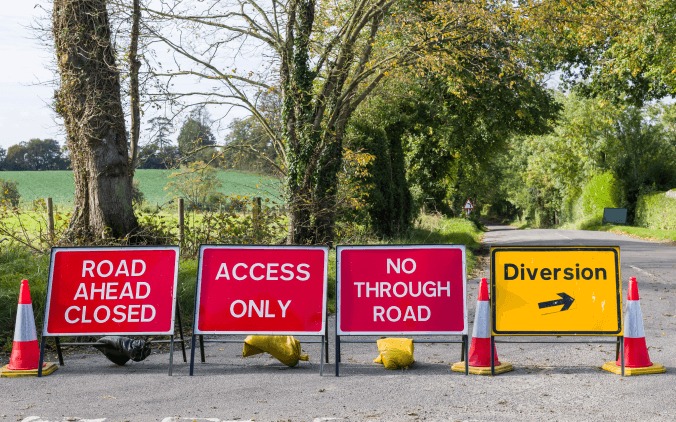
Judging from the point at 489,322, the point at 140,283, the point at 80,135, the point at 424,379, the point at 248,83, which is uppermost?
the point at 248,83

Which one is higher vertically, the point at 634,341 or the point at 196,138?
the point at 196,138

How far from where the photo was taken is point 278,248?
603 centimetres

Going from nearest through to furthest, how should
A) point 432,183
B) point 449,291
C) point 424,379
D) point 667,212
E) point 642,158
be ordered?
point 424,379 → point 449,291 → point 432,183 → point 667,212 → point 642,158

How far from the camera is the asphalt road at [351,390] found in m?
4.38

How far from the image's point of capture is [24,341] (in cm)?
575

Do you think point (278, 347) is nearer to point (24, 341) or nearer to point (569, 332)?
point (24, 341)

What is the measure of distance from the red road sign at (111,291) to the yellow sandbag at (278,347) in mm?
904

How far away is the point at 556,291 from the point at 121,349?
4.66 m

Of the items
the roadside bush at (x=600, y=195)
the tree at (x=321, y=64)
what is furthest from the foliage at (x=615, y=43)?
the roadside bush at (x=600, y=195)

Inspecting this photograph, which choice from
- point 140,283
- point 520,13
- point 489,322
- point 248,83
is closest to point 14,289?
point 140,283

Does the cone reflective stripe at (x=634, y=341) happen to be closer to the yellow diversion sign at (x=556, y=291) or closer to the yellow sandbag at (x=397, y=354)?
the yellow diversion sign at (x=556, y=291)

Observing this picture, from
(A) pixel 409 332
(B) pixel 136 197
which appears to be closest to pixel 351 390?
(A) pixel 409 332

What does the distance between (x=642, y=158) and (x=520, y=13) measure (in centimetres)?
3401

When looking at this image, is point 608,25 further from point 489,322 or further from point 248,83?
point 489,322
